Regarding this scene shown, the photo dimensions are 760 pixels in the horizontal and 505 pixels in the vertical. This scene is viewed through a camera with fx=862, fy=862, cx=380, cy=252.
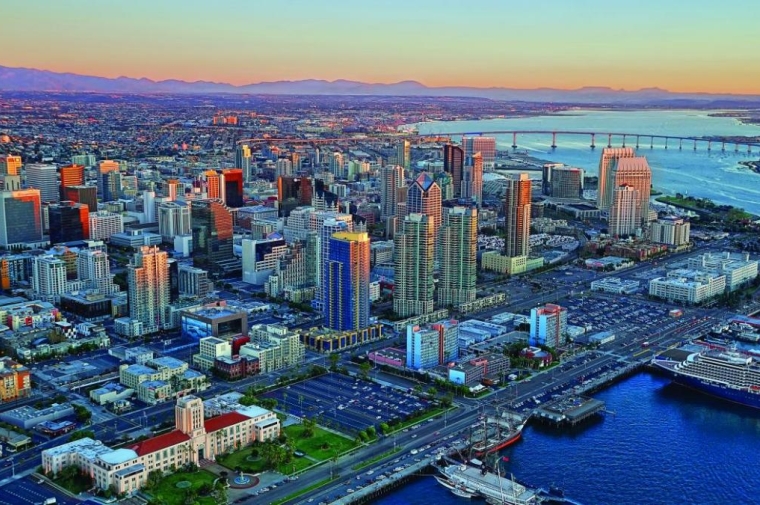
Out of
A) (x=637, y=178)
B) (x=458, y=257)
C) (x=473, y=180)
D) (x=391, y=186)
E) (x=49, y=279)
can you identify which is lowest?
(x=49, y=279)

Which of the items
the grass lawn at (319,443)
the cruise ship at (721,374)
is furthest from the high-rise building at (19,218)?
the cruise ship at (721,374)

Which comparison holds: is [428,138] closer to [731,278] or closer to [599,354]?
[731,278]

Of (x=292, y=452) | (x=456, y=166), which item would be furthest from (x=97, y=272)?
(x=456, y=166)

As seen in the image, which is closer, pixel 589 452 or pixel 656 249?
pixel 589 452

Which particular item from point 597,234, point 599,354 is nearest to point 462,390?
point 599,354

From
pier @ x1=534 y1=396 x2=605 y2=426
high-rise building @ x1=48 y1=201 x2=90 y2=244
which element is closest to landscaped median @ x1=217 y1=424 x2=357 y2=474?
pier @ x1=534 y1=396 x2=605 y2=426

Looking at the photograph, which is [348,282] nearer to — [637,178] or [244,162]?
[637,178]

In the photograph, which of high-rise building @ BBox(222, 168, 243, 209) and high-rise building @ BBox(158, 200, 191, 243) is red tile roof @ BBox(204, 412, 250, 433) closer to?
high-rise building @ BBox(158, 200, 191, 243)
